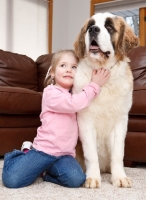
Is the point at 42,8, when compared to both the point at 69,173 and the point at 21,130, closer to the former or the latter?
the point at 21,130

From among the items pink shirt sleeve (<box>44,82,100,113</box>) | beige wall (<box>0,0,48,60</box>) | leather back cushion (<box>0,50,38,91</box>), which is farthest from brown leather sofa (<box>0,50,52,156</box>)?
beige wall (<box>0,0,48,60</box>)

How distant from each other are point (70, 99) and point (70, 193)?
0.42 meters

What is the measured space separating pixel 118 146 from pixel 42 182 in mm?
415

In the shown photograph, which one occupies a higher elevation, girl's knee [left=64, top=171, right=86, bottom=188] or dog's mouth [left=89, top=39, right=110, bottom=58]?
dog's mouth [left=89, top=39, right=110, bottom=58]

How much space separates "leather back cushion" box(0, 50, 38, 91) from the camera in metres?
2.91

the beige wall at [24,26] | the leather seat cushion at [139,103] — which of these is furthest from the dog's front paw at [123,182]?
the beige wall at [24,26]

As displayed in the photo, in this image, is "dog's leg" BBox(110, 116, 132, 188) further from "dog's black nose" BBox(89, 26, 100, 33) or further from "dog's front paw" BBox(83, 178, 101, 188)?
"dog's black nose" BBox(89, 26, 100, 33)

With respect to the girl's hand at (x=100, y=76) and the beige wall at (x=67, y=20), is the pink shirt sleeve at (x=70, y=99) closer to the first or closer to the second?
the girl's hand at (x=100, y=76)

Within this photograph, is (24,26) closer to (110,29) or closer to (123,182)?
(110,29)

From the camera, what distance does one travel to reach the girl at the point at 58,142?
1382 millimetres

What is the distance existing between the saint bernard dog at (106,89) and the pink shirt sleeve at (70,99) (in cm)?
6

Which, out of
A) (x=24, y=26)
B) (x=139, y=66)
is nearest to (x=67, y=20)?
(x=24, y=26)

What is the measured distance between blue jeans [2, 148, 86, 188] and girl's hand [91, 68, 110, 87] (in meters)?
0.39

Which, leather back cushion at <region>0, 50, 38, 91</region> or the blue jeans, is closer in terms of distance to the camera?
the blue jeans
